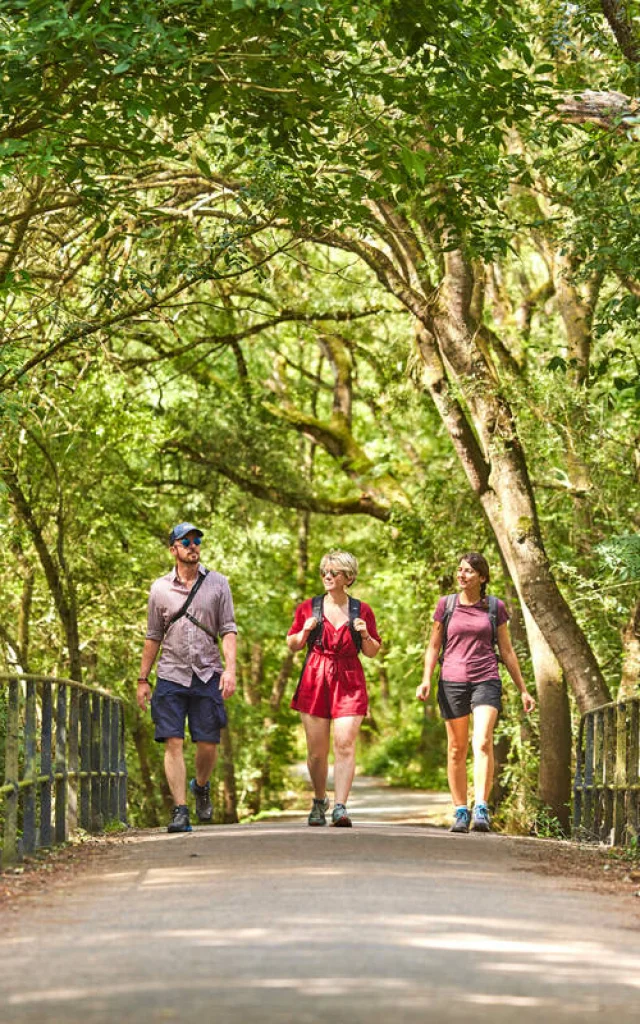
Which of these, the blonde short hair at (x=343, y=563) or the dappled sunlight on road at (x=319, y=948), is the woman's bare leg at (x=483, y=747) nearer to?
the blonde short hair at (x=343, y=563)

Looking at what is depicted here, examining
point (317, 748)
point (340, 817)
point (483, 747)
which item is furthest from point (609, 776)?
point (317, 748)

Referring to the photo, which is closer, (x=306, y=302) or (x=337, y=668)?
(x=337, y=668)

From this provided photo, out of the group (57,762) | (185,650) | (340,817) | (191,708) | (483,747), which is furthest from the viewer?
(483,747)

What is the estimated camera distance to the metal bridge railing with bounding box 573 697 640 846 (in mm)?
11438

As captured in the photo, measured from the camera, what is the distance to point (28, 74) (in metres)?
→ 9.91

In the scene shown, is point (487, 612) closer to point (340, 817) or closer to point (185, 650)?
point (340, 817)

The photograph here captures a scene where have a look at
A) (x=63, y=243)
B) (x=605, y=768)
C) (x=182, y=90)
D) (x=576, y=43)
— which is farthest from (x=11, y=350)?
(x=576, y=43)

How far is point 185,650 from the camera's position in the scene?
11.2 meters

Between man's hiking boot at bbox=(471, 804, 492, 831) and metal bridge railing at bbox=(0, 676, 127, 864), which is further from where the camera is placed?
man's hiking boot at bbox=(471, 804, 492, 831)

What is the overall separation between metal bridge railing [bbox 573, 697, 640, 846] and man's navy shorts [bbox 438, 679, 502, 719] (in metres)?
0.85

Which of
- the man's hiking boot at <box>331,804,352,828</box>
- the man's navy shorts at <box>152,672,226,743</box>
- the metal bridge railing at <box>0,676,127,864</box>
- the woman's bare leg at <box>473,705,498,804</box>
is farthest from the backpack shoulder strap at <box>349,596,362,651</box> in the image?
the metal bridge railing at <box>0,676,127,864</box>

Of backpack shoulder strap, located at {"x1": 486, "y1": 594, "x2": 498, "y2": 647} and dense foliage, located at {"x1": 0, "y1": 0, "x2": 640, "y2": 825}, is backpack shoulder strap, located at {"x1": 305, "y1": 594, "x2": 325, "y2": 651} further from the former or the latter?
dense foliage, located at {"x1": 0, "y1": 0, "x2": 640, "y2": 825}

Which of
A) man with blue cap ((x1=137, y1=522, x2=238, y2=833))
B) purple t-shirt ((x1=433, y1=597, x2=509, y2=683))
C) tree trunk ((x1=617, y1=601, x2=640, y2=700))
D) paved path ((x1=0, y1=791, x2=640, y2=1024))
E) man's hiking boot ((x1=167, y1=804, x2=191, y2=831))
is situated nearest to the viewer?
paved path ((x1=0, y1=791, x2=640, y2=1024))

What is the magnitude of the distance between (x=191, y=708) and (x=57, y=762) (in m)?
1.01
